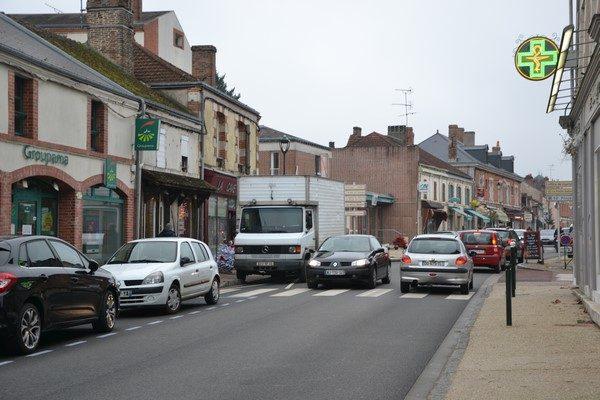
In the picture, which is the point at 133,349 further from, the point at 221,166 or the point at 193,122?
the point at 221,166

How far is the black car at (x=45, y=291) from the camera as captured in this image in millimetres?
10930

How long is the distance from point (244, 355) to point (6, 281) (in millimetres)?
3243

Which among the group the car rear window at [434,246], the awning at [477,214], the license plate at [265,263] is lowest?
the license plate at [265,263]

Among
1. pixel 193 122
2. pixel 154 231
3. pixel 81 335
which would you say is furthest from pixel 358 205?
pixel 81 335

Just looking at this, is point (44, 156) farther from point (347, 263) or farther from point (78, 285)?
point (78, 285)

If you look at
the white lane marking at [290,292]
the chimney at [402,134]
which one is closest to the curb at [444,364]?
the white lane marking at [290,292]

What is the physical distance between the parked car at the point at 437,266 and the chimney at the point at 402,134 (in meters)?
43.7

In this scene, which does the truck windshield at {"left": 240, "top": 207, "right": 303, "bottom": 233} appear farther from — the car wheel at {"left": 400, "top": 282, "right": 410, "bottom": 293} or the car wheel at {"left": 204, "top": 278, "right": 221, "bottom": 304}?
the car wheel at {"left": 204, "top": 278, "right": 221, "bottom": 304}

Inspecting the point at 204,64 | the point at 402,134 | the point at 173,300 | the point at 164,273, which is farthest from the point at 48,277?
the point at 402,134

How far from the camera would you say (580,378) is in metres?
8.48

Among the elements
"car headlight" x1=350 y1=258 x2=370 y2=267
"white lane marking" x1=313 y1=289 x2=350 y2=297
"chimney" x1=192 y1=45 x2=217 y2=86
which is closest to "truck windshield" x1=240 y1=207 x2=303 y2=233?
"white lane marking" x1=313 y1=289 x2=350 y2=297

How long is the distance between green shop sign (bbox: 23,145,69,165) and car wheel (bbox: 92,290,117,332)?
8.14 m

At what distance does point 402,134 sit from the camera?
67312mm

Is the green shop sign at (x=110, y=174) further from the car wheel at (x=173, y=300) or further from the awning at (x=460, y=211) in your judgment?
the awning at (x=460, y=211)
